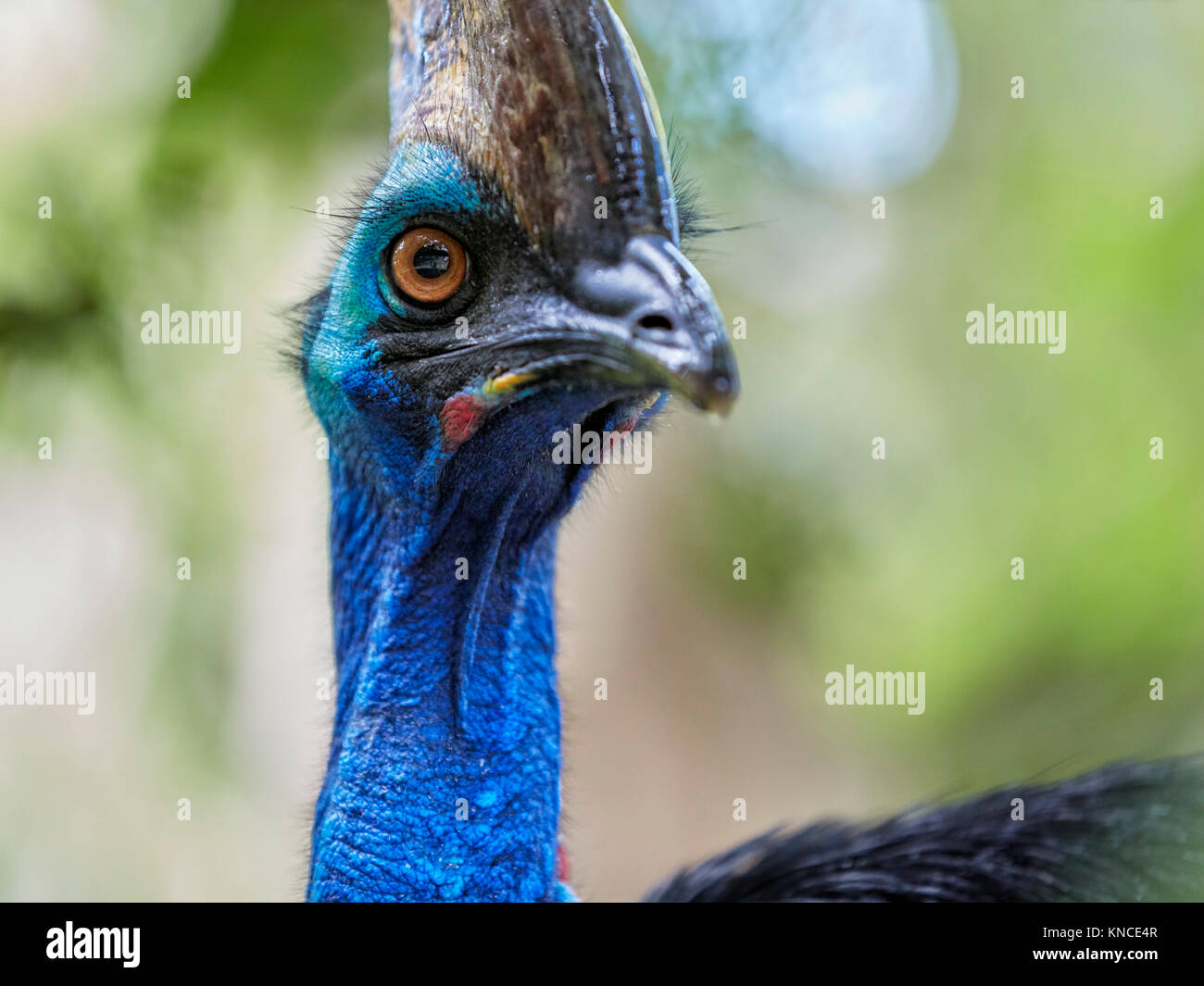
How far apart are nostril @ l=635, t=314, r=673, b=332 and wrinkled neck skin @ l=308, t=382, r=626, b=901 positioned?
307 mm

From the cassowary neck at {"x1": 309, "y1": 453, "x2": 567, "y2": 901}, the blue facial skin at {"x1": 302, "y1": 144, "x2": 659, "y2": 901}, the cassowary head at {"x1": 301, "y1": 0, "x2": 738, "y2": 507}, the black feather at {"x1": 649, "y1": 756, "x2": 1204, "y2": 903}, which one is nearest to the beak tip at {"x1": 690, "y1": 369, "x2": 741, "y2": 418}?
the cassowary head at {"x1": 301, "y1": 0, "x2": 738, "y2": 507}

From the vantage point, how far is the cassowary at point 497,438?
130 centimetres

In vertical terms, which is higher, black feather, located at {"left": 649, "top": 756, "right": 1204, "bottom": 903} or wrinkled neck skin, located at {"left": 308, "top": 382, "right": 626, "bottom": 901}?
wrinkled neck skin, located at {"left": 308, "top": 382, "right": 626, "bottom": 901}

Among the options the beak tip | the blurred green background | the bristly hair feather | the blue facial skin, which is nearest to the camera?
the beak tip

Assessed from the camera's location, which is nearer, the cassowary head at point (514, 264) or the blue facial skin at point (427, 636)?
the cassowary head at point (514, 264)

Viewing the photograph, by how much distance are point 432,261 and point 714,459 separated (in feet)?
11.4

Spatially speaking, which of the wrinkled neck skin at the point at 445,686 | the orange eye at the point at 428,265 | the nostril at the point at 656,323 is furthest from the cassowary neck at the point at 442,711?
the nostril at the point at 656,323

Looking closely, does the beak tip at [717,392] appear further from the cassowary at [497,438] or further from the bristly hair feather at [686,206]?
the bristly hair feather at [686,206]

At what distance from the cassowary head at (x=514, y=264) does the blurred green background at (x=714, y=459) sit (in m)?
1.97

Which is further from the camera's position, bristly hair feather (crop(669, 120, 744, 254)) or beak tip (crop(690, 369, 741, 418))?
bristly hair feather (crop(669, 120, 744, 254))

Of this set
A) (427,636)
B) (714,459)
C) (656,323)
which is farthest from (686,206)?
(714,459)

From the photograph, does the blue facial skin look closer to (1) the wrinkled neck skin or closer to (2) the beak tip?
(1) the wrinkled neck skin

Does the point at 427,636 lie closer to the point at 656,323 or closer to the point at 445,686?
the point at 445,686

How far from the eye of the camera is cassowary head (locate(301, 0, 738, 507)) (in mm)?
1271
